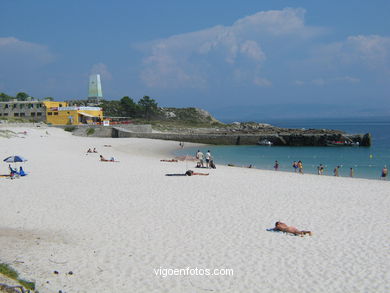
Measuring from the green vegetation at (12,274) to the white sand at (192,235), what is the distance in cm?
15

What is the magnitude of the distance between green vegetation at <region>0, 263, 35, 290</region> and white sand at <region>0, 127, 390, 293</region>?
0.15 metres

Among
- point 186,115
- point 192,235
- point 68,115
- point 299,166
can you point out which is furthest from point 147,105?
point 192,235

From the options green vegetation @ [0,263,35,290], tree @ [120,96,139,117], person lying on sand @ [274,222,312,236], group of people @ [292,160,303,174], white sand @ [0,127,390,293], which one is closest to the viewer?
green vegetation @ [0,263,35,290]

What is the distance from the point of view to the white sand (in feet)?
22.3

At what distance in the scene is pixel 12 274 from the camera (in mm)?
6602

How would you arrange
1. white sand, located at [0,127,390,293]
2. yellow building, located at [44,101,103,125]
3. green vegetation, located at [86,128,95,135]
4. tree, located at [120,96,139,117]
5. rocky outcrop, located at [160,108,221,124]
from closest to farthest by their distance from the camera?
white sand, located at [0,127,390,293], green vegetation, located at [86,128,95,135], yellow building, located at [44,101,103,125], tree, located at [120,96,139,117], rocky outcrop, located at [160,108,221,124]

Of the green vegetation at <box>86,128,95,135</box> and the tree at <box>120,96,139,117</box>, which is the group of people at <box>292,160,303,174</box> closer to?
the green vegetation at <box>86,128,95,135</box>

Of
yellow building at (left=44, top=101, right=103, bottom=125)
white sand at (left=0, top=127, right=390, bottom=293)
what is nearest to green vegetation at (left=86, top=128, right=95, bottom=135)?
yellow building at (left=44, top=101, right=103, bottom=125)

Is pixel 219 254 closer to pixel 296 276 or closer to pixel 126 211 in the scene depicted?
pixel 296 276

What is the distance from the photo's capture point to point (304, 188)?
15.4 m

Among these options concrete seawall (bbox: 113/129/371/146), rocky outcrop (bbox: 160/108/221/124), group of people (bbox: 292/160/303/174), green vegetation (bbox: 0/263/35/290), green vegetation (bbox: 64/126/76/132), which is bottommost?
green vegetation (bbox: 0/263/35/290)

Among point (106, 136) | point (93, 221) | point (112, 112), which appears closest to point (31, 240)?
point (93, 221)

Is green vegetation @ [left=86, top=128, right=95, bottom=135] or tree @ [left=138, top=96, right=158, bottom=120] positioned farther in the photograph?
tree @ [left=138, top=96, right=158, bottom=120]

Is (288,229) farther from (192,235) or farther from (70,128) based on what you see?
(70,128)
